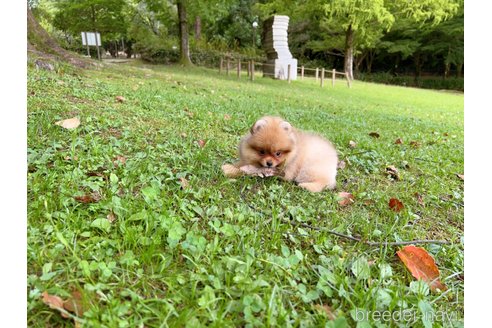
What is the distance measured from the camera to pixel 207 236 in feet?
6.55

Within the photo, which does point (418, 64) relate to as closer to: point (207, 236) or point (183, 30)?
point (183, 30)

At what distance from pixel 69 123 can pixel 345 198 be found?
2448 mm

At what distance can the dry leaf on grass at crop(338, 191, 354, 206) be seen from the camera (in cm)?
275

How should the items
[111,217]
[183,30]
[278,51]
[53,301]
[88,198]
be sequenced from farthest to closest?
1. [278,51]
2. [183,30]
3. [88,198]
4. [111,217]
5. [53,301]

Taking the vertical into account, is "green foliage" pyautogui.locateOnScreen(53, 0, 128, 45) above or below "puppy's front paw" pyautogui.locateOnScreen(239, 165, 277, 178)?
above

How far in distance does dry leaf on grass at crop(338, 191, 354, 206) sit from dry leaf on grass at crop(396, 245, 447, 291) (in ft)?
2.23

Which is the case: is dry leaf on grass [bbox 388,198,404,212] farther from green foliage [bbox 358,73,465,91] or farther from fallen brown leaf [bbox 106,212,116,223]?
green foliage [bbox 358,73,465,91]

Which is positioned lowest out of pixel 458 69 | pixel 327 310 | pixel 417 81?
pixel 327 310

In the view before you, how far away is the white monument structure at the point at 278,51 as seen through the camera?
21031 mm

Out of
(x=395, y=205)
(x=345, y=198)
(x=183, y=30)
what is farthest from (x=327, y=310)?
(x=183, y=30)

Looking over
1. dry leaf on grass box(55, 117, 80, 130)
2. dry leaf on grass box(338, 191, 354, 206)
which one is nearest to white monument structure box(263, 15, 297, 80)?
dry leaf on grass box(55, 117, 80, 130)

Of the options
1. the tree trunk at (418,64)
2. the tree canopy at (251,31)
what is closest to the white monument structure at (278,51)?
the tree canopy at (251,31)

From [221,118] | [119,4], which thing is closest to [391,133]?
[221,118]

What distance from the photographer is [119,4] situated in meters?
25.6
